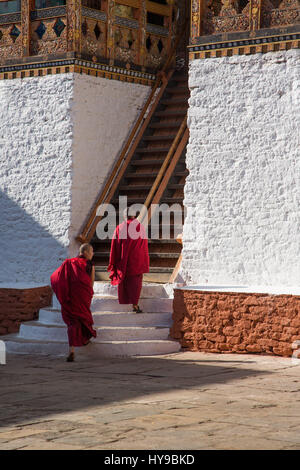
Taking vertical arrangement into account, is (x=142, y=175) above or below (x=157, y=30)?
below

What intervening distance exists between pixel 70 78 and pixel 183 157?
6.49 ft

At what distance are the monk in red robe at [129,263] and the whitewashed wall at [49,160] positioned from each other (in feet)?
6.13

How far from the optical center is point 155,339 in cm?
1059

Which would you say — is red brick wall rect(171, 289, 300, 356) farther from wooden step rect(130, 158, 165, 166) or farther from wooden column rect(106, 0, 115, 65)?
wooden column rect(106, 0, 115, 65)

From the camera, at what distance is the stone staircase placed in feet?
33.8

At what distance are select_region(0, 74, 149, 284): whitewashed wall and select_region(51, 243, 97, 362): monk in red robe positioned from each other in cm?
259

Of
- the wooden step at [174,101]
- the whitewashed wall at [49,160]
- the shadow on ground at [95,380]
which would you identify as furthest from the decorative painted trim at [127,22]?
the shadow on ground at [95,380]

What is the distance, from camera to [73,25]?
501 inches

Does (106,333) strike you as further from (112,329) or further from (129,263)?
(129,263)

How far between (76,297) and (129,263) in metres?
1.11

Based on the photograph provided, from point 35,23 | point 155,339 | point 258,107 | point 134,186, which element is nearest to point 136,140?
point 134,186

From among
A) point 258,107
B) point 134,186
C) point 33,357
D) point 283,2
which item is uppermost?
point 283,2

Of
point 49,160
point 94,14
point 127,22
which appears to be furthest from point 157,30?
point 49,160
